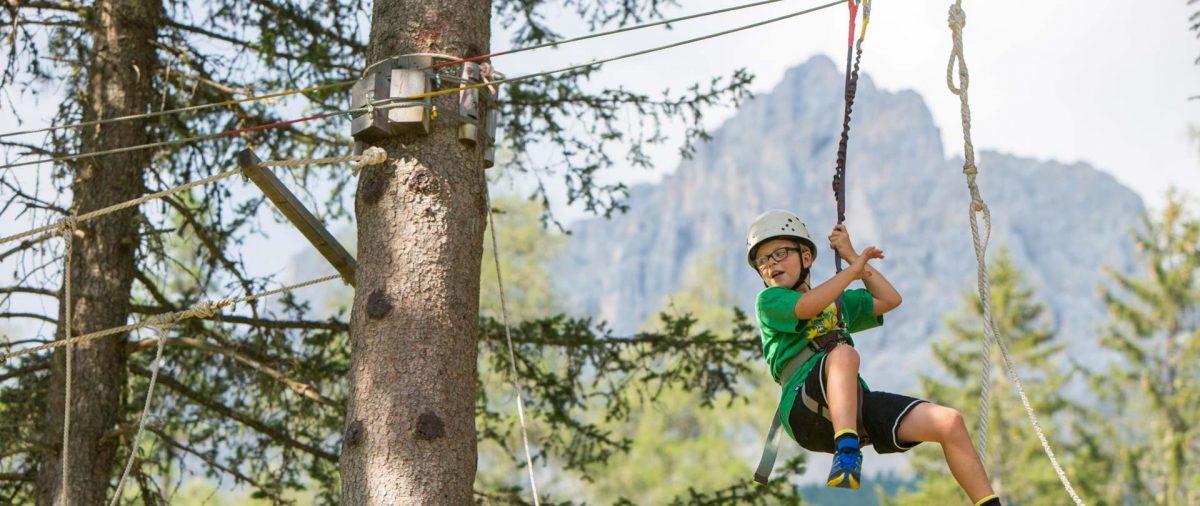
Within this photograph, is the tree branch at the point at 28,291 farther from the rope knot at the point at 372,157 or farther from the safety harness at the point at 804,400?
the safety harness at the point at 804,400

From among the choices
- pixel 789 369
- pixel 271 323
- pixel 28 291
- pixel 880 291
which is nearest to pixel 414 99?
pixel 789 369

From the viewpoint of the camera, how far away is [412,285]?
3.96 m

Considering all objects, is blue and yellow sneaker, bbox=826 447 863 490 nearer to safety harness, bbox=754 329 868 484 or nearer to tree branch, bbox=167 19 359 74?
safety harness, bbox=754 329 868 484

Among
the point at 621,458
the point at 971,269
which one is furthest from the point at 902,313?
the point at 621,458

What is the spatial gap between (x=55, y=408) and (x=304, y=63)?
2.36 m

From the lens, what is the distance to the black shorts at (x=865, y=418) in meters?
4.05

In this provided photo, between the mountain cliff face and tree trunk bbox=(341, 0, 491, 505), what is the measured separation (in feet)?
452

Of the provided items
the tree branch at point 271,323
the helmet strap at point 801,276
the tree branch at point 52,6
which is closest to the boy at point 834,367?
the helmet strap at point 801,276

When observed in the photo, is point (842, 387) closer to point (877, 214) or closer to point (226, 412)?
point (226, 412)

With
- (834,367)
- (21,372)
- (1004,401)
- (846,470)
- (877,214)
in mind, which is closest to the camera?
(846,470)

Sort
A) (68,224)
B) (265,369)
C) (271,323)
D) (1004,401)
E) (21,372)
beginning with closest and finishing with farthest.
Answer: (68,224) < (265,369) < (21,372) < (271,323) < (1004,401)

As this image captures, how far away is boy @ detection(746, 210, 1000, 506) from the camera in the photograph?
391 centimetres

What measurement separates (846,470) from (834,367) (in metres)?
0.40

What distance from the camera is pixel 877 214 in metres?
157
